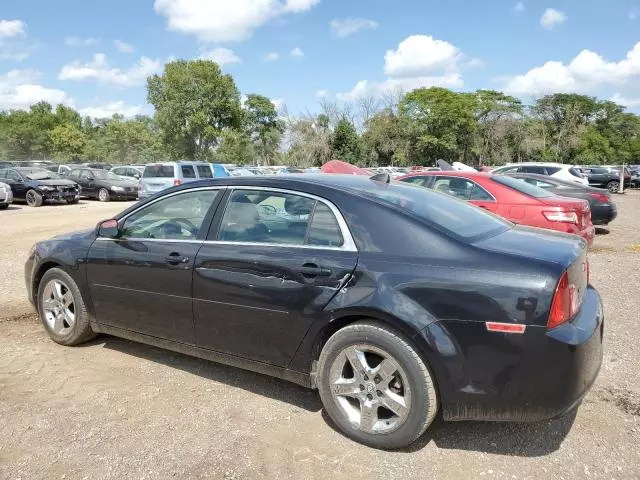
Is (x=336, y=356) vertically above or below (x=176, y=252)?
below

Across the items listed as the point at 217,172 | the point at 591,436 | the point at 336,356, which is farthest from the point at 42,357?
the point at 217,172

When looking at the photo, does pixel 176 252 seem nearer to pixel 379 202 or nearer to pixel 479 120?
pixel 379 202

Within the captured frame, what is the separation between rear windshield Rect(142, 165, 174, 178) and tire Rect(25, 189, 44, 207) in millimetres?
4823

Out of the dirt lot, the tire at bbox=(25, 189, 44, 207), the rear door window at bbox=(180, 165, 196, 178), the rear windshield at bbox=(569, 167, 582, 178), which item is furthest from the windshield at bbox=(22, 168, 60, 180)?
the rear windshield at bbox=(569, 167, 582, 178)

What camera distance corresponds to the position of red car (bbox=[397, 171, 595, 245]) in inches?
289

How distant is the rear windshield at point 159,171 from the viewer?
18.2m

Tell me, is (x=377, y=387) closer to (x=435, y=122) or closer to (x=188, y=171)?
(x=188, y=171)

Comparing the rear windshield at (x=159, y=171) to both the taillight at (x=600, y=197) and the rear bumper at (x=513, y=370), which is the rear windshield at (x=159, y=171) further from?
the rear bumper at (x=513, y=370)

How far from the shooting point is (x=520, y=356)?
2623 mm

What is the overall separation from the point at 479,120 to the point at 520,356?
220 feet

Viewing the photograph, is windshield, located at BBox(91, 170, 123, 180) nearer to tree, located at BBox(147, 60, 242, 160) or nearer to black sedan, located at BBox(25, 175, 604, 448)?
black sedan, located at BBox(25, 175, 604, 448)

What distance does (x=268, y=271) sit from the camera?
329cm

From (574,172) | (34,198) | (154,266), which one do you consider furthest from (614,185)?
(154,266)

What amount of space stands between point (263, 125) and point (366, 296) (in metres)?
67.6
